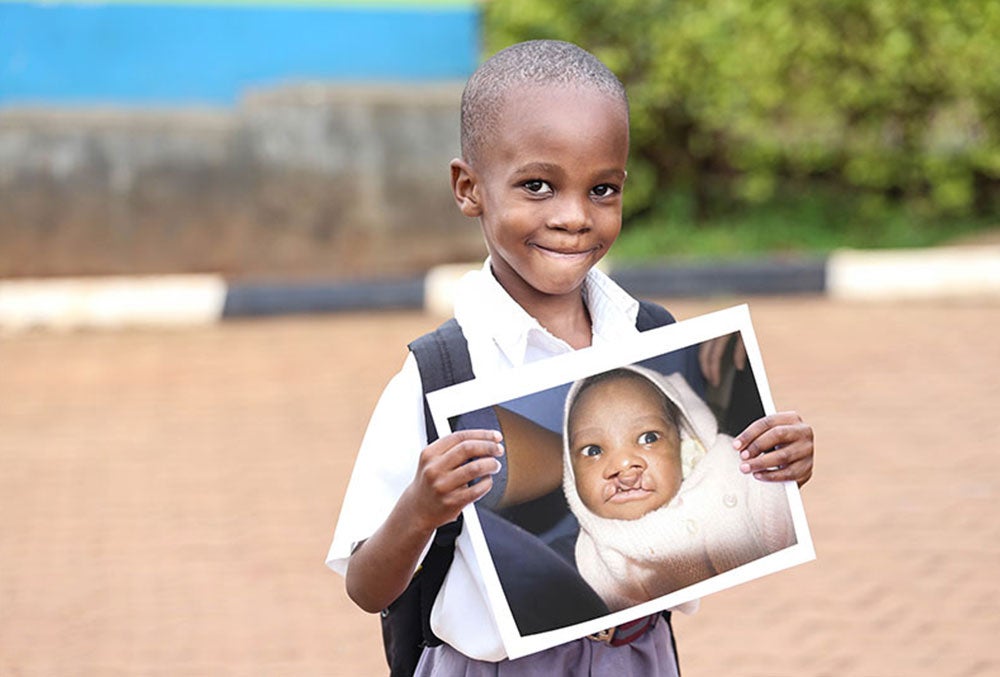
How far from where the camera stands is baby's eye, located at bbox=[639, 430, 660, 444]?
6.58 ft

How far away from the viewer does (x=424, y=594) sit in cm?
204

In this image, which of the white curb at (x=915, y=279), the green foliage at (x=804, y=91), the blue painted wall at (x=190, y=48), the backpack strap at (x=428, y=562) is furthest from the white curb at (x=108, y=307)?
the backpack strap at (x=428, y=562)

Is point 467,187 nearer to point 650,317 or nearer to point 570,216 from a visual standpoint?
point 570,216

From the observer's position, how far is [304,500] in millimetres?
5301

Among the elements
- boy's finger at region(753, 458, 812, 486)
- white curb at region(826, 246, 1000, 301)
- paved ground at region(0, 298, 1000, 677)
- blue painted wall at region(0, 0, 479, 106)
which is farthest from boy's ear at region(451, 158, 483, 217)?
blue painted wall at region(0, 0, 479, 106)

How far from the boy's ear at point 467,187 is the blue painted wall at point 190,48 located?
8360 mm

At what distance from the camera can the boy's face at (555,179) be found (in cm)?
193

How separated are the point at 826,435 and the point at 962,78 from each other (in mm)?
4519

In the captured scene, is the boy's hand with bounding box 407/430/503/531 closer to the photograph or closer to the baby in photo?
the photograph

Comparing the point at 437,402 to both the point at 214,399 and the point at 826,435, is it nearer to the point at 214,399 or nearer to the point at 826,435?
the point at 826,435

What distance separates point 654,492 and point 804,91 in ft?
28.1

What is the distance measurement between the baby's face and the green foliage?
8116 mm

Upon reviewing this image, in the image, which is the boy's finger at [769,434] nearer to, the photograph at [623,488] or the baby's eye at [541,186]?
the photograph at [623,488]

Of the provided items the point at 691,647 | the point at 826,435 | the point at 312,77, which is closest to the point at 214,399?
the point at 826,435
